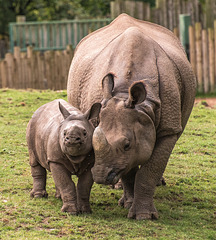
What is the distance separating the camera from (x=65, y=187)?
244 inches

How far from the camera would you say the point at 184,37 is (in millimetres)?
15383

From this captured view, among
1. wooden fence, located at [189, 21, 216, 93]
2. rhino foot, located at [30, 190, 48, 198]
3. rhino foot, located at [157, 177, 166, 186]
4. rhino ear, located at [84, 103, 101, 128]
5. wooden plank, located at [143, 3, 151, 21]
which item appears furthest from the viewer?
wooden plank, located at [143, 3, 151, 21]

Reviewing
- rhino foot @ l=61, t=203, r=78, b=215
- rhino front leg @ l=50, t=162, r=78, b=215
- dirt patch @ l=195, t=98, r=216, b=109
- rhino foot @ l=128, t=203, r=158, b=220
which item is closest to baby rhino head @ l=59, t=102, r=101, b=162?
rhino front leg @ l=50, t=162, r=78, b=215

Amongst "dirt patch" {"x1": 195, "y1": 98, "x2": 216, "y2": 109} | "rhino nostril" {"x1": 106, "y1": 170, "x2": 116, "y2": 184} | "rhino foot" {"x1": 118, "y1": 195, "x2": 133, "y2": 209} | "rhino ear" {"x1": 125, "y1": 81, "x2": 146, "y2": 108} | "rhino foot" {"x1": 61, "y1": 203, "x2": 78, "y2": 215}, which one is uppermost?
"rhino ear" {"x1": 125, "y1": 81, "x2": 146, "y2": 108}

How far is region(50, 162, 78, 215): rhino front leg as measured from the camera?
6.18m

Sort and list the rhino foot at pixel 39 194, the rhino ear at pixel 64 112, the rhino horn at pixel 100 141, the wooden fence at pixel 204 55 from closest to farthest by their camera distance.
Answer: the rhino horn at pixel 100 141 < the rhino ear at pixel 64 112 < the rhino foot at pixel 39 194 < the wooden fence at pixel 204 55

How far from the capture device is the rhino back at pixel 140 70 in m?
6.20

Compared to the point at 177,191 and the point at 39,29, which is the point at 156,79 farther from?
the point at 39,29

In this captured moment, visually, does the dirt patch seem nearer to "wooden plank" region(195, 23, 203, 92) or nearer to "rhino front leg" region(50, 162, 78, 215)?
"wooden plank" region(195, 23, 203, 92)

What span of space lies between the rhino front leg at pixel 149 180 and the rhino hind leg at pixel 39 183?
1150mm

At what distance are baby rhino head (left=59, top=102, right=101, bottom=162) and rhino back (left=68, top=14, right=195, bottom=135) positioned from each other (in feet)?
1.19

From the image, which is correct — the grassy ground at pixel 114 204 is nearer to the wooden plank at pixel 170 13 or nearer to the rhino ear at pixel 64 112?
the rhino ear at pixel 64 112

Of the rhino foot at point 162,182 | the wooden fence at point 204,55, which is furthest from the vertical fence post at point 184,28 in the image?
the rhino foot at point 162,182

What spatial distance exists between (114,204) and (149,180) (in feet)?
2.67
